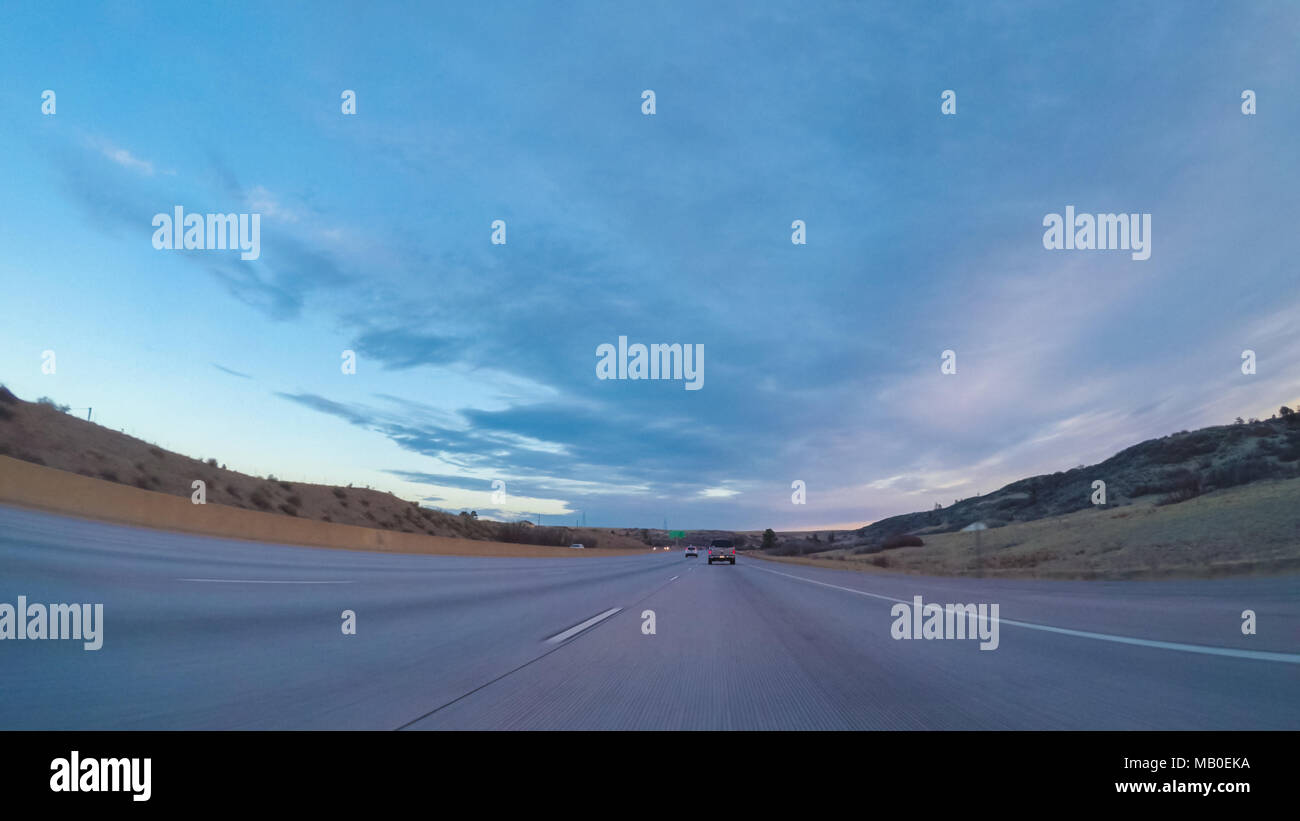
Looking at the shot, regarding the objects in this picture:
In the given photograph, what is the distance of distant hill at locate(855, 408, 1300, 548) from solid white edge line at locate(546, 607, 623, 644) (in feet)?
99.3

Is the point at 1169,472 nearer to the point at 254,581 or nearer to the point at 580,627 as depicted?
the point at 580,627

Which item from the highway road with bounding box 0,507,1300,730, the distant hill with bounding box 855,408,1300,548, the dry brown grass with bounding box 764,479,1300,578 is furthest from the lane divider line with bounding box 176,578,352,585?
the distant hill with bounding box 855,408,1300,548

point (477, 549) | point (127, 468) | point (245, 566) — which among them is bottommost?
point (477, 549)

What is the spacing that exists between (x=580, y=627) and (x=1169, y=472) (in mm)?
56029

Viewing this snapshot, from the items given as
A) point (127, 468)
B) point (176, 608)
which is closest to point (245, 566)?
point (176, 608)

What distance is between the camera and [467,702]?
208 inches

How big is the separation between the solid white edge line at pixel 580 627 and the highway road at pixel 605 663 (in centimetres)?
4

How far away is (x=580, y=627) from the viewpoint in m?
10.8

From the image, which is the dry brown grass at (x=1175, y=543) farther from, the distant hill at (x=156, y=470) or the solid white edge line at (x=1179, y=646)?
the distant hill at (x=156, y=470)

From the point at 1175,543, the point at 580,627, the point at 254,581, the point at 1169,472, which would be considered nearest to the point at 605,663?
the point at 580,627
